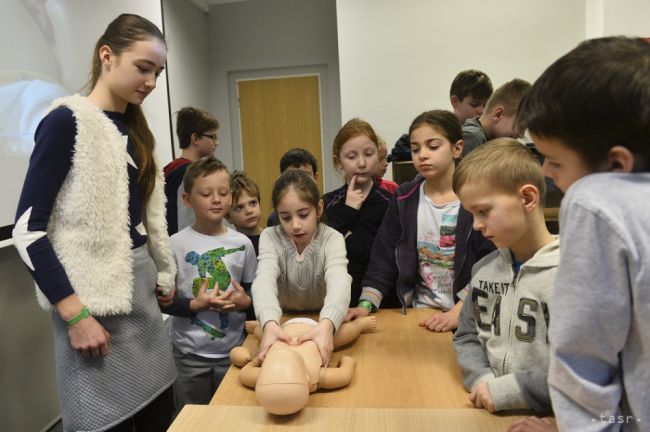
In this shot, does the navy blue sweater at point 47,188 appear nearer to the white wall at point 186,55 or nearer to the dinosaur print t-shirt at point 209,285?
the dinosaur print t-shirt at point 209,285

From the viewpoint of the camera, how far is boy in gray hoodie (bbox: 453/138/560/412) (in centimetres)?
87

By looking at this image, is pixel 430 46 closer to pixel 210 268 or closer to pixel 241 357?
pixel 210 268

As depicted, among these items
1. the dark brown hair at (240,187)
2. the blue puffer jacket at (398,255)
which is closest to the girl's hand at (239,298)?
the blue puffer jacket at (398,255)

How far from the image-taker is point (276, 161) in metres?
5.00

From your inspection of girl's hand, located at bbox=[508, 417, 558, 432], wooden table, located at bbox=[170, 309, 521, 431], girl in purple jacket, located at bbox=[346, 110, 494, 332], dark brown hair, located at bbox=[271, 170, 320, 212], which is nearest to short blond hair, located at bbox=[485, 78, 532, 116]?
girl in purple jacket, located at bbox=[346, 110, 494, 332]

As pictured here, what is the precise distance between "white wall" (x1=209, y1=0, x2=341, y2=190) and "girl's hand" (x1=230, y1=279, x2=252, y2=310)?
11.3 ft

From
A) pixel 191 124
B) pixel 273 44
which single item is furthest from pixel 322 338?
pixel 273 44

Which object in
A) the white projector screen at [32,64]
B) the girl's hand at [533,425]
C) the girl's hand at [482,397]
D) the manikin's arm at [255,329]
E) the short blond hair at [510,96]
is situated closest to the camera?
the girl's hand at [533,425]

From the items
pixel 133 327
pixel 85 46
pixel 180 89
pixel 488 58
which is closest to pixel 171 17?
pixel 180 89

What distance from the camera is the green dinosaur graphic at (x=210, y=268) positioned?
1.53m

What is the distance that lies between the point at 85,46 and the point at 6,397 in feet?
5.83

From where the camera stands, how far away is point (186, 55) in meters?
4.30

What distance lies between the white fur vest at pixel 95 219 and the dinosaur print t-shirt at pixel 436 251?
0.84 metres

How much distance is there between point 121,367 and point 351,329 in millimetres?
569
